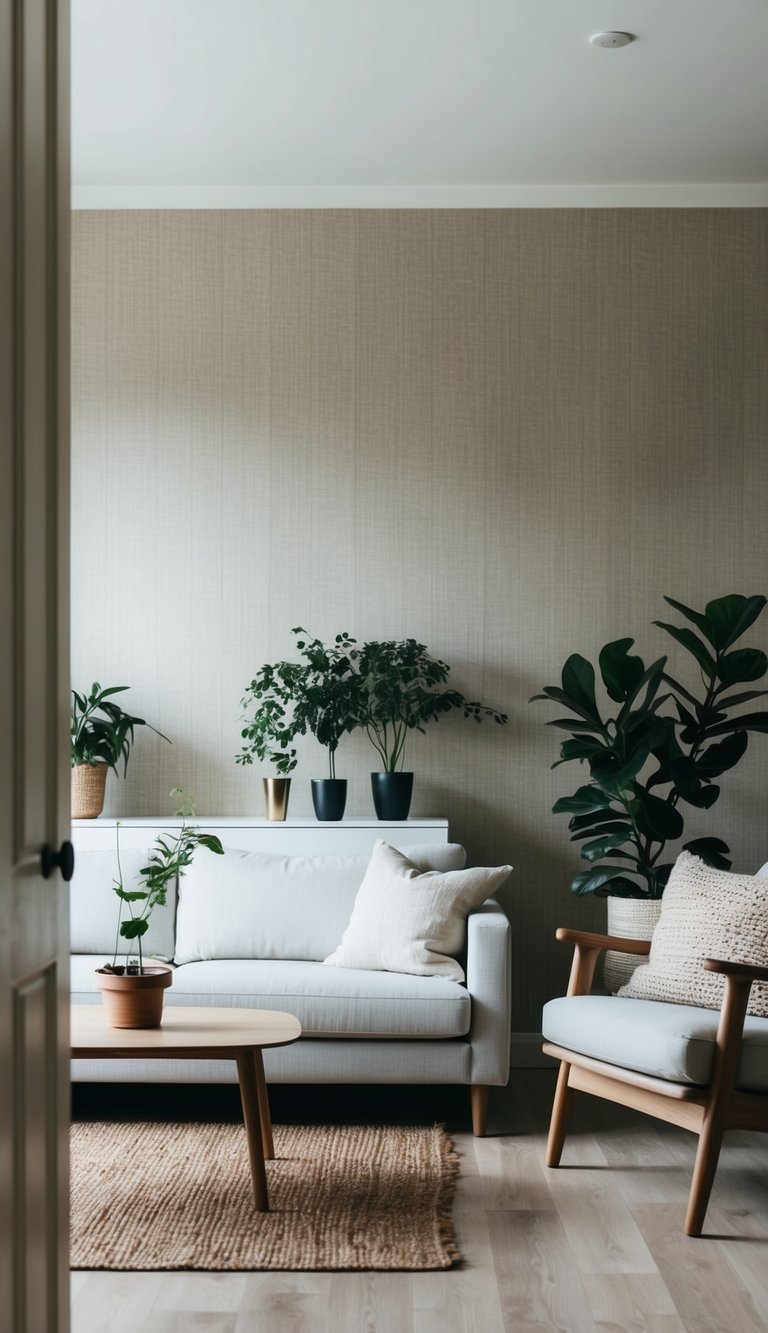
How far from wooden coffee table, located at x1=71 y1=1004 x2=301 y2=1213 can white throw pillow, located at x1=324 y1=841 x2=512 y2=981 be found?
22.0 inches

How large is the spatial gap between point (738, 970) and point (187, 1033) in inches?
53.5

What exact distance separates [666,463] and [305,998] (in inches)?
95.9

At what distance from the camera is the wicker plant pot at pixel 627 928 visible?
389 centimetres

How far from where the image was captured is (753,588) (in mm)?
4691

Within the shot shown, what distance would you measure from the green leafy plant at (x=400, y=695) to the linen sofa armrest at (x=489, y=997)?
0.98 meters

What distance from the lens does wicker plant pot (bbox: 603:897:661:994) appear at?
153 inches

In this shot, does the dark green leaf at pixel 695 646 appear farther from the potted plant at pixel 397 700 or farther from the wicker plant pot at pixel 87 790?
the wicker plant pot at pixel 87 790

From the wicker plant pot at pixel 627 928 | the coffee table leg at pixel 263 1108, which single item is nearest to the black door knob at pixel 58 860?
the coffee table leg at pixel 263 1108

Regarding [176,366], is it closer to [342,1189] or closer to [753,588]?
[753,588]

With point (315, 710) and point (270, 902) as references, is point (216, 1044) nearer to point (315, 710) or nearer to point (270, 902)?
point (270, 902)

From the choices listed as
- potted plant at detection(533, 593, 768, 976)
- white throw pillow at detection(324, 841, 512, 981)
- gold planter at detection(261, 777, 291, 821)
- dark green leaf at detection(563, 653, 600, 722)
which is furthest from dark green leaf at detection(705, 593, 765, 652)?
gold planter at detection(261, 777, 291, 821)

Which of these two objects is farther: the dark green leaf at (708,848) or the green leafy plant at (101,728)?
the green leafy plant at (101,728)

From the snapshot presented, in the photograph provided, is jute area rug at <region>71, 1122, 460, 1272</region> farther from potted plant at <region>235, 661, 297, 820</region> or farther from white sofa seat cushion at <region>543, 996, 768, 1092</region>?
potted plant at <region>235, 661, 297, 820</region>

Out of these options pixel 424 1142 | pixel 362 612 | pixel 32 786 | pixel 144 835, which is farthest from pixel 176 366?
pixel 32 786
